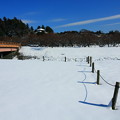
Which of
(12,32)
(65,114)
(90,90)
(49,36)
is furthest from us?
(12,32)

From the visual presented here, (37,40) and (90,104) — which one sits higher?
(37,40)

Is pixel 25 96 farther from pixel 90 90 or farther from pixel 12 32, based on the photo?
pixel 12 32

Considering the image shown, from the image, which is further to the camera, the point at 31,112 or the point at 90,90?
the point at 90,90

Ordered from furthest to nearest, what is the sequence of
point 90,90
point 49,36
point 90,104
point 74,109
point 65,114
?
1. point 49,36
2. point 90,90
3. point 90,104
4. point 74,109
5. point 65,114

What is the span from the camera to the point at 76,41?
65750 mm

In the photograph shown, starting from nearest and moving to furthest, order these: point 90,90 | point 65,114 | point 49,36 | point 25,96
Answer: point 65,114, point 25,96, point 90,90, point 49,36

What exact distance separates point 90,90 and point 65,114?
3255mm

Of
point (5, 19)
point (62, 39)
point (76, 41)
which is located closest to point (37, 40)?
point (62, 39)

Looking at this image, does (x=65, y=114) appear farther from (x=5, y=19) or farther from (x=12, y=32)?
(x=5, y=19)

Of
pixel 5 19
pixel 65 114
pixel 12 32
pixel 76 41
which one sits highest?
pixel 5 19

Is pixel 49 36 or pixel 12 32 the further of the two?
pixel 12 32

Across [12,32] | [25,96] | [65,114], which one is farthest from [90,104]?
[12,32]

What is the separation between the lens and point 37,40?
66.6 metres

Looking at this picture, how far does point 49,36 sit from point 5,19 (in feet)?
196
